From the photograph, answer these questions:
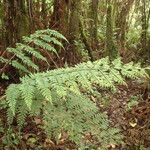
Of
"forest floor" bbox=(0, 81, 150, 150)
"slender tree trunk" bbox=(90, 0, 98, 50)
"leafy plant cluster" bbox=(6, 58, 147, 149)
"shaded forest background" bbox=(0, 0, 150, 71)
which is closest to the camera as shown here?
"leafy plant cluster" bbox=(6, 58, 147, 149)

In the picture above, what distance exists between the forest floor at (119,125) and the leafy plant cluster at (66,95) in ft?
4.49

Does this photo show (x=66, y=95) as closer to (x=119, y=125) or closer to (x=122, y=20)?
(x=119, y=125)

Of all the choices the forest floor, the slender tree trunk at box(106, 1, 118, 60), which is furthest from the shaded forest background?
the forest floor

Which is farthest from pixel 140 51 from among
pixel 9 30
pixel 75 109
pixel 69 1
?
pixel 75 109

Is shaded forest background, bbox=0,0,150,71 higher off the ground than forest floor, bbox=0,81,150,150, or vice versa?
shaded forest background, bbox=0,0,150,71

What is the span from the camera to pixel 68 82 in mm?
2709

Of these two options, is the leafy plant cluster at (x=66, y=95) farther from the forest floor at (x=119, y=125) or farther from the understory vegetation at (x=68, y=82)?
the forest floor at (x=119, y=125)

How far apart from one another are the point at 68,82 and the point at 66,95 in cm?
50

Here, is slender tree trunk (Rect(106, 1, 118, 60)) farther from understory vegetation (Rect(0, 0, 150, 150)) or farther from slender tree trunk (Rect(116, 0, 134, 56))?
slender tree trunk (Rect(116, 0, 134, 56))

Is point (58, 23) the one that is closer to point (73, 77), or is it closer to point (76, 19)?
point (76, 19)

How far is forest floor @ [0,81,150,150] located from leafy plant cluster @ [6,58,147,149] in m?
1.37

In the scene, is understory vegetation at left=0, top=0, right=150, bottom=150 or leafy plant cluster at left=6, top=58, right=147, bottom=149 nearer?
leafy plant cluster at left=6, top=58, right=147, bottom=149

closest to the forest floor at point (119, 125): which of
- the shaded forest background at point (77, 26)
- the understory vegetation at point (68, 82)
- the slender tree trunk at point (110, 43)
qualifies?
the understory vegetation at point (68, 82)

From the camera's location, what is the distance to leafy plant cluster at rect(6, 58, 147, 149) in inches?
106
